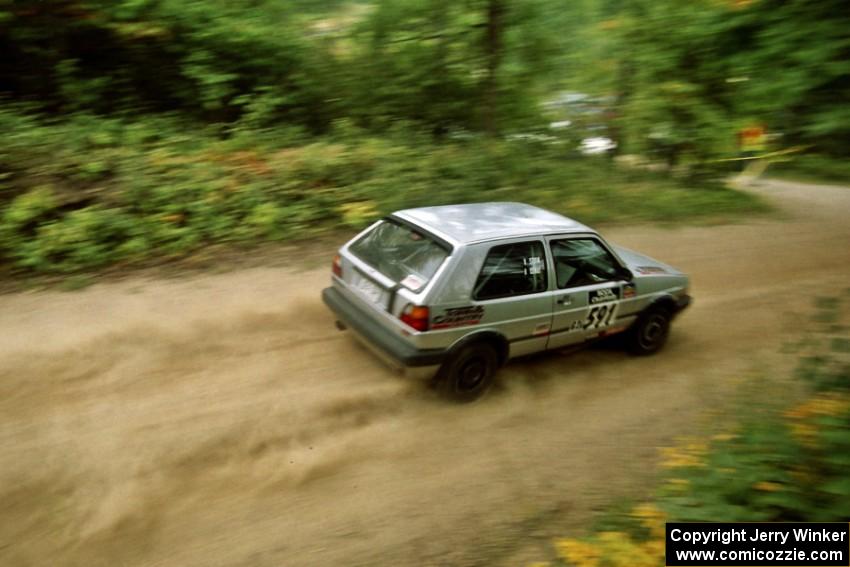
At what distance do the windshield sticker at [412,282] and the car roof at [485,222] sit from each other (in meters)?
0.47

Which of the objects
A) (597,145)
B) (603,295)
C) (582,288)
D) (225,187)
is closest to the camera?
(582,288)

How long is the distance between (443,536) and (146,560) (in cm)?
182

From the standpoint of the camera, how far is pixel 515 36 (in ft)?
43.3

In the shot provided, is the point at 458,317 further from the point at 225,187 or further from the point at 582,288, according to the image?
the point at 225,187

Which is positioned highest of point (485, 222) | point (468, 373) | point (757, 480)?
point (485, 222)

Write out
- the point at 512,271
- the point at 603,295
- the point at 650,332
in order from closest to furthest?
the point at 512,271
the point at 603,295
the point at 650,332

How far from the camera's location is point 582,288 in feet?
17.9

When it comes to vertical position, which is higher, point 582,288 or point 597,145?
point 597,145

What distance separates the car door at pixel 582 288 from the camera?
17.5 feet

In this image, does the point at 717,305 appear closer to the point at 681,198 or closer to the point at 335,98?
the point at 681,198

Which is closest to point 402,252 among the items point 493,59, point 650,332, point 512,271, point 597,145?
point 512,271

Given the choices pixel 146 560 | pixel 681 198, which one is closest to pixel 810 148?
pixel 146 560

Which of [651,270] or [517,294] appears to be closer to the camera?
[517,294]

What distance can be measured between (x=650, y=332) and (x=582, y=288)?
1336 millimetres
